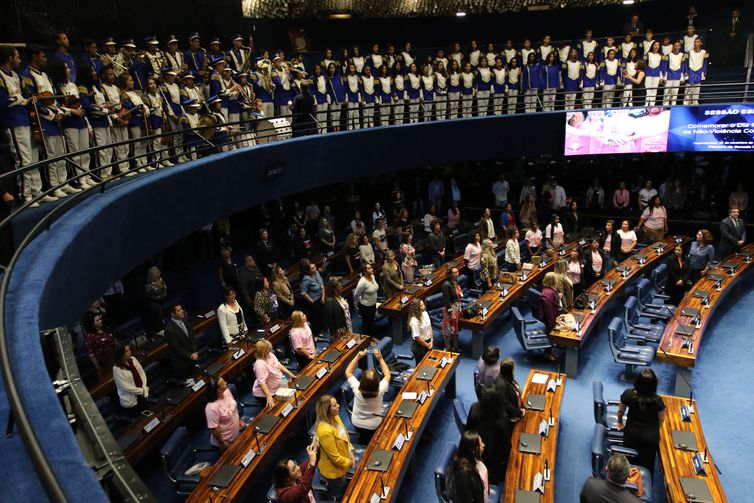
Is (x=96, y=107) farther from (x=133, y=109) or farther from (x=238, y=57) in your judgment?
(x=238, y=57)

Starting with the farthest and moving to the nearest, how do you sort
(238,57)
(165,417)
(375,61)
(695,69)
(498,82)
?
(375,61), (498,82), (695,69), (238,57), (165,417)

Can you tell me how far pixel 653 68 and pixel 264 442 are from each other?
43.5ft

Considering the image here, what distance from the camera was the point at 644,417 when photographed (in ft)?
19.6

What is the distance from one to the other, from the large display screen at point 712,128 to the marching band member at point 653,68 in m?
0.80

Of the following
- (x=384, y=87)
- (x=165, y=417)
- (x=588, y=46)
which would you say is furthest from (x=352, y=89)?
(x=165, y=417)

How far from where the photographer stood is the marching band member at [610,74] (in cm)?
1470

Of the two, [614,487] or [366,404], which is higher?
[614,487]

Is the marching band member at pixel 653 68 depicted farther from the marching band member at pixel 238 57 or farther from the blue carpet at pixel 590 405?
the marching band member at pixel 238 57

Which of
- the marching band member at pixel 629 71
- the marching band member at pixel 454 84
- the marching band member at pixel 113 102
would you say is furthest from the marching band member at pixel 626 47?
the marching band member at pixel 113 102

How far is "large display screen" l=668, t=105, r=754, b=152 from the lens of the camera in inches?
536

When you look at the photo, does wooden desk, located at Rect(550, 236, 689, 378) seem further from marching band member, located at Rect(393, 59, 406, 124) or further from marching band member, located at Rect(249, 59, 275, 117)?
marching band member, located at Rect(249, 59, 275, 117)

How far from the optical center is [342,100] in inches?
553

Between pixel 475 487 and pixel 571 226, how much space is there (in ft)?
34.5

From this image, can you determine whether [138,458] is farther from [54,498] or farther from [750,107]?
[750,107]
